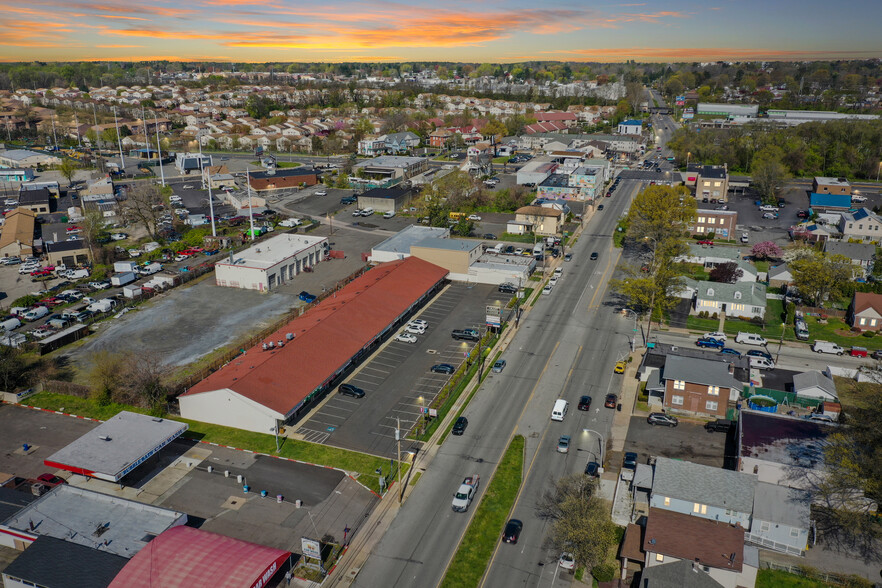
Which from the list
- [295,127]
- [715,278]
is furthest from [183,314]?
[295,127]

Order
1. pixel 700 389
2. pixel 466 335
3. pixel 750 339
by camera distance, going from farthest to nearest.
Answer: pixel 466 335 < pixel 750 339 < pixel 700 389

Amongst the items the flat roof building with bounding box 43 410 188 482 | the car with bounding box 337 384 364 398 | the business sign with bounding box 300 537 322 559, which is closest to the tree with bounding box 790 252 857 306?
the car with bounding box 337 384 364 398

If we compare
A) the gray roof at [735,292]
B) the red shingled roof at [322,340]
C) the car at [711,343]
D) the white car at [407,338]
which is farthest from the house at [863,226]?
the white car at [407,338]

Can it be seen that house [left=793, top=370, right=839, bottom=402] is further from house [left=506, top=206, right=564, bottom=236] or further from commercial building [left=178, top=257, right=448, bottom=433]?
house [left=506, top=206, right=564, bottom=236]

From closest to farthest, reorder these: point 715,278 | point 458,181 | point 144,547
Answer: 1. point 144,547
2. point 715,278
3. point 458,181

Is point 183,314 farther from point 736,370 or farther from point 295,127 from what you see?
point 295,127

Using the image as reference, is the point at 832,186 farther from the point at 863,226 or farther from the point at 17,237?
the point at 17,237

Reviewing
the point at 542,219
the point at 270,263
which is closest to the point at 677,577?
the point at 270,263
